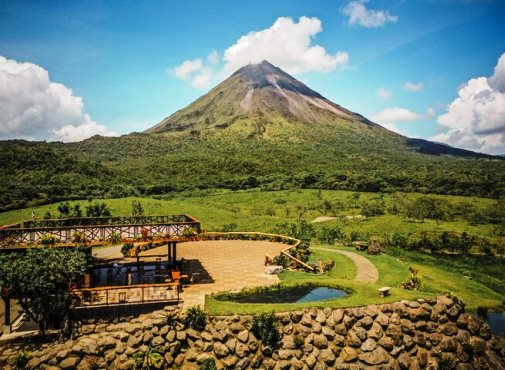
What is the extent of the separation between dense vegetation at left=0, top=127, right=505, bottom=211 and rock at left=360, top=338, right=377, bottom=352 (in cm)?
6506

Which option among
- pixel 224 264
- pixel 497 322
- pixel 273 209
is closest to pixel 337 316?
pixel 224 264

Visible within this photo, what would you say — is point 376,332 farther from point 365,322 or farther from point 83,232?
point 83,232

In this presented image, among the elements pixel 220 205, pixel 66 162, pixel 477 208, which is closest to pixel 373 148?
pixel 477 208

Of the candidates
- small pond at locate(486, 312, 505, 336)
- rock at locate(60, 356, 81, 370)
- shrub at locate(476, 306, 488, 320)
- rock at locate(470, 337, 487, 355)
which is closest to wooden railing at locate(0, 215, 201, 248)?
rock at locate(60, 356, 81, 370)

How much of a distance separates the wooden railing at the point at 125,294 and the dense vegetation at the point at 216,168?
53238 millimetres

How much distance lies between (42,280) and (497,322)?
106 ft

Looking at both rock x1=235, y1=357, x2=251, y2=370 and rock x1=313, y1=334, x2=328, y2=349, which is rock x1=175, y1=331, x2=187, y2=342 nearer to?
rock x1=235, y1=357, x2=251, y2=370

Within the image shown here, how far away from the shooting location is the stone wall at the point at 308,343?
18875 mm

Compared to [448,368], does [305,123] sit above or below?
above

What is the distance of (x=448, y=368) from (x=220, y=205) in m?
61.9

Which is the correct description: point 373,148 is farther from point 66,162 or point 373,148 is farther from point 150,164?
point 66,162

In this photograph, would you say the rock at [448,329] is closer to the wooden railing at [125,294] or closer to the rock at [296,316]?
the rock at [296,316]

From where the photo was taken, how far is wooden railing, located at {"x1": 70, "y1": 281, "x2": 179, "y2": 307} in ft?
68.9

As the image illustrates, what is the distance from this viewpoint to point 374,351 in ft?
65.0
